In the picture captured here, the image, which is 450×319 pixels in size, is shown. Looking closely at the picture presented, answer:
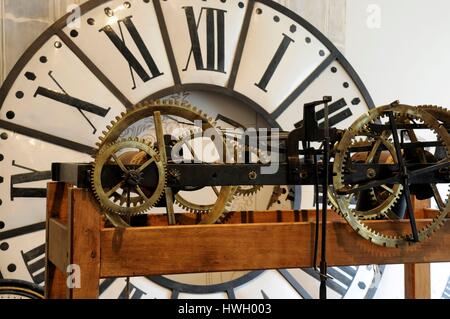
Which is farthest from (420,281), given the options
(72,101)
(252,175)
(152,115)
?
(72,101)

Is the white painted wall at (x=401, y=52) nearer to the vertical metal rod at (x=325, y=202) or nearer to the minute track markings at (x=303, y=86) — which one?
the minute track markings at (x=303, y=86)

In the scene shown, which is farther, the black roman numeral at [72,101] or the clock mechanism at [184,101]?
the black roman numeral at [72,101]

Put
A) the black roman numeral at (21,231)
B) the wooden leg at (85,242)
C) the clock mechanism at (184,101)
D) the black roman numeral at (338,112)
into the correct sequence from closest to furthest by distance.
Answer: the wooden leg at (85,242) < the clock mechanism at (184,101) < the black roman numeral at (21,231) < the black roman numeral at (338,112)

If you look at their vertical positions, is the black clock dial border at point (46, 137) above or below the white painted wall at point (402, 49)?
below

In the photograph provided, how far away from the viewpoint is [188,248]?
977 millimetres

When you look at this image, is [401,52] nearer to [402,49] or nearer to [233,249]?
[402,49]

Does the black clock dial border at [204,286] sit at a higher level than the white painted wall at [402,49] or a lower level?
lower

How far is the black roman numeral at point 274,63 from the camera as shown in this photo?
1.75m

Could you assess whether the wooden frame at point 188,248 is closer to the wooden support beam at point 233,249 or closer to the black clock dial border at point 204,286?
the wooden support beam at point 233,249

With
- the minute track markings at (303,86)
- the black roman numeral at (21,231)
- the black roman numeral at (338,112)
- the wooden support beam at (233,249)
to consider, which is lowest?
the black roman numeral at (21,231)

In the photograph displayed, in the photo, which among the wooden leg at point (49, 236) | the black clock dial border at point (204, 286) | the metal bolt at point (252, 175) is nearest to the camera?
the metal bolt at point (252, 175)

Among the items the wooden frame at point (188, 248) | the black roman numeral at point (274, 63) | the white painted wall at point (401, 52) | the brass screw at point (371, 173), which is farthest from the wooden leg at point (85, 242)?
the white painted wall at point (401, 52)

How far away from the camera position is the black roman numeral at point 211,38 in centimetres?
168

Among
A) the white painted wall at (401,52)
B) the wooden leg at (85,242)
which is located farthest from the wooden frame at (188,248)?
the white painted wall at (401,52)
